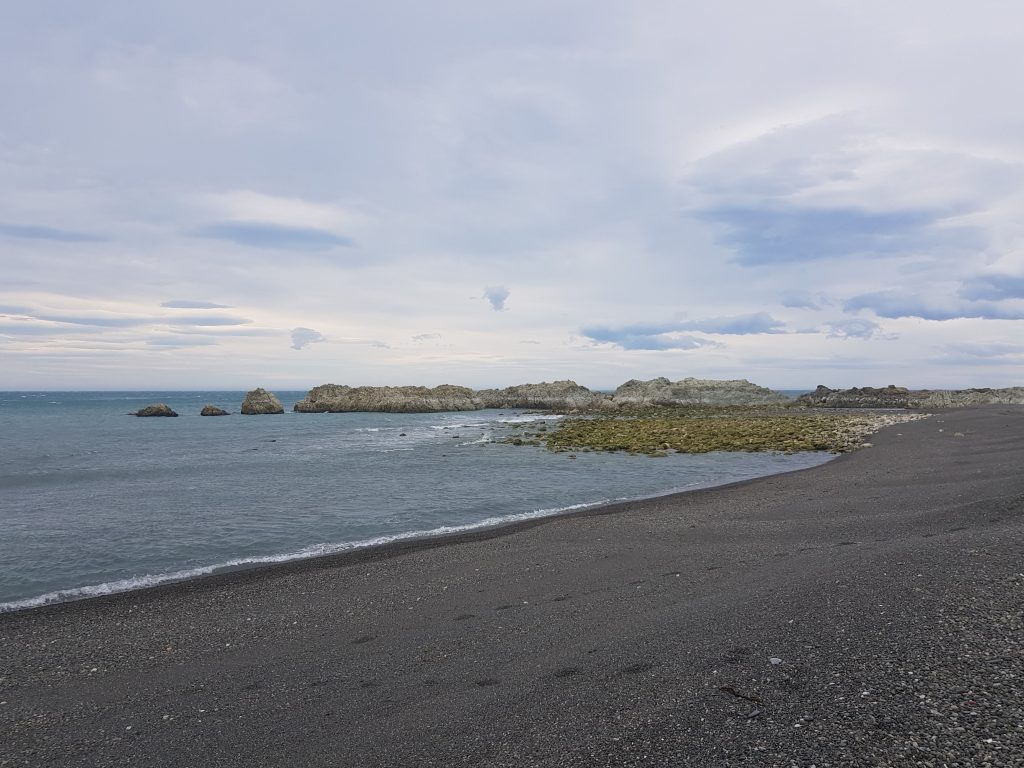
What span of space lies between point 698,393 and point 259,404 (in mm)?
79170

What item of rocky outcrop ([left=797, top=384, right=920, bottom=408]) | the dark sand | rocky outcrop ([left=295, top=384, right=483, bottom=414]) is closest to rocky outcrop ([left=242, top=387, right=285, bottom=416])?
rocky outcrop ([left=295, top=384, right=483, bottom=414])

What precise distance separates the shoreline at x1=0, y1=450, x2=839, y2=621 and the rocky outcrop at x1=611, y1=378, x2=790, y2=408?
7848cm

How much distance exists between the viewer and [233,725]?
19.9ft

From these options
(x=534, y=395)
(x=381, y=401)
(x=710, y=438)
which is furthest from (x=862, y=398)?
(x=381, y=401)

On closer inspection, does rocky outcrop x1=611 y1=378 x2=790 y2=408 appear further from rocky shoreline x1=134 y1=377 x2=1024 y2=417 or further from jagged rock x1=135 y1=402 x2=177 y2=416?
jagged rock x1=135 y1=402 x2=177 y2=416

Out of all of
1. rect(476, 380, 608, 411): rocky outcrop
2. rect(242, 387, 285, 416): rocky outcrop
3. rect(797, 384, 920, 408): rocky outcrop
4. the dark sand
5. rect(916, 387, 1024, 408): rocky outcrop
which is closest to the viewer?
the dark sand

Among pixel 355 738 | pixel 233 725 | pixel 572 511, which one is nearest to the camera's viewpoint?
pixel 355 738

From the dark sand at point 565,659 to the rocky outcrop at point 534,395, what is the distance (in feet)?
304

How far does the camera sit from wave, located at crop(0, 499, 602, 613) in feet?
36.4

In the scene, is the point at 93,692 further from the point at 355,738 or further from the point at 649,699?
the point at 649,699

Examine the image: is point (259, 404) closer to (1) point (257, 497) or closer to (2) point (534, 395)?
(2) point (534, 395)

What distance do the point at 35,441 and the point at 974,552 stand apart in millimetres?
60083

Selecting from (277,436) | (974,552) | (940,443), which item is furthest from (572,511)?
(277,436)

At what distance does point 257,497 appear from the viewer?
72.8 ft
